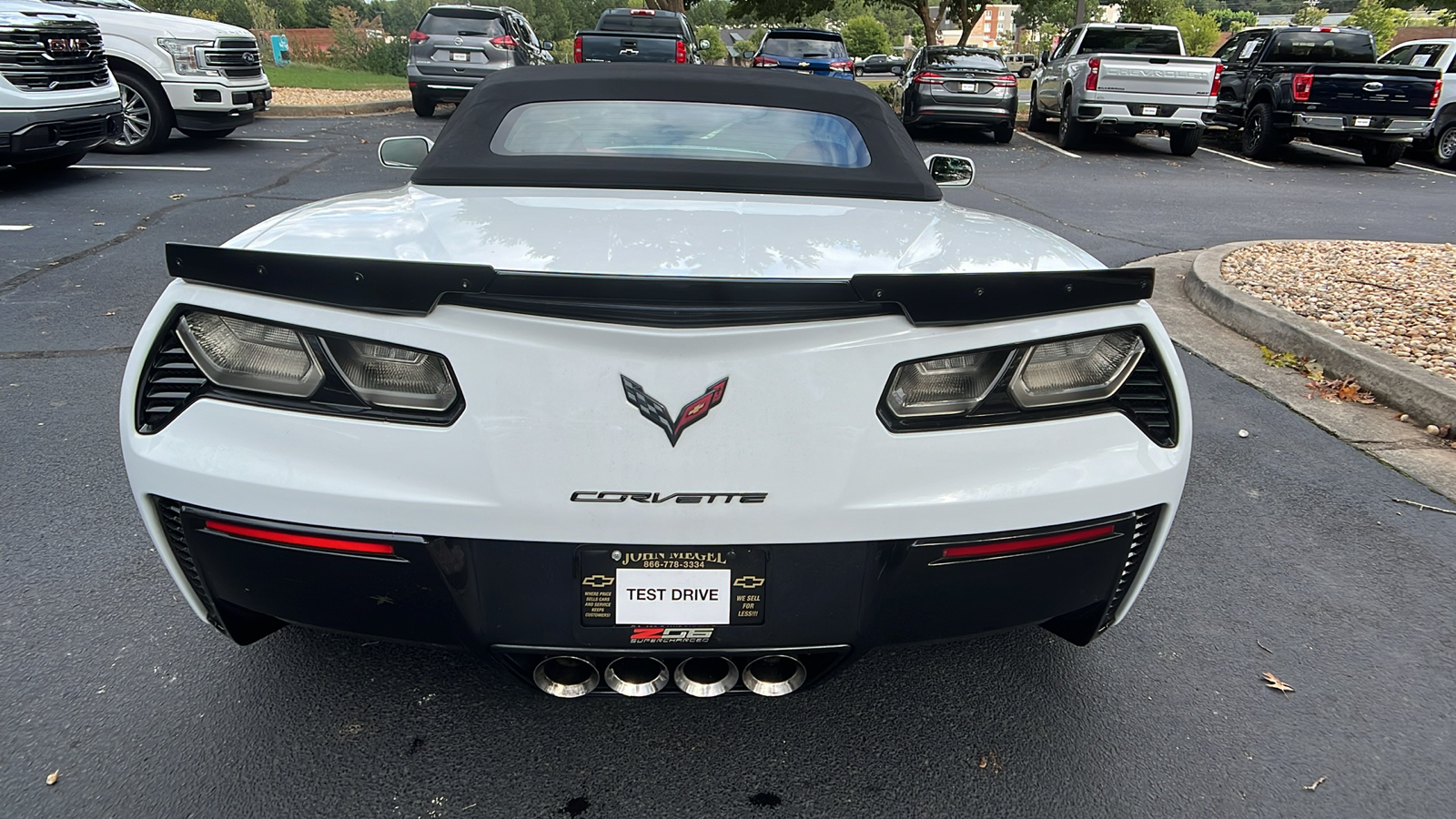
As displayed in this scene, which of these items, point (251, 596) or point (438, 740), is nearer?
point (251, 596)

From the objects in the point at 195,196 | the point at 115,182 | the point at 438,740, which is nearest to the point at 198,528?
the point at 438,740

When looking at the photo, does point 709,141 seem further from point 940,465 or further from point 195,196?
point 195,196

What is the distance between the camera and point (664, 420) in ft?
5.12

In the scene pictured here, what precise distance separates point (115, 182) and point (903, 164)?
8780mm

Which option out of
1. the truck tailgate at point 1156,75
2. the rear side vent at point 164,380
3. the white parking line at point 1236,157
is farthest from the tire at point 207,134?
the white parking line at point 1236,157

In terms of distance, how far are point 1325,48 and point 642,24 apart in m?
11.1

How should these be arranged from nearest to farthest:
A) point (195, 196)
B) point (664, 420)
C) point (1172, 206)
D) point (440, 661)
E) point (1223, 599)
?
point (664, 420) → point (440, 661) → point (1223, 599) → point (195, 196) → point (1172, 206)

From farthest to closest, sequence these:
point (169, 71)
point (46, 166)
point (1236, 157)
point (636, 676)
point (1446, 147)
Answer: point (1236, 157) < point (1446, 147) < point (169, 71) < point (46, 166) < point (636, 676)

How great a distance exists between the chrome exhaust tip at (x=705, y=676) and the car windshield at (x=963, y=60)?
1480 centimetres

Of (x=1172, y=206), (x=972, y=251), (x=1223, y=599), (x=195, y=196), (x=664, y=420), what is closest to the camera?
(x=664, y=420)

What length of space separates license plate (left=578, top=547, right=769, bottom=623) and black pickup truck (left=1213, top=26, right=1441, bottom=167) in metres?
14.3

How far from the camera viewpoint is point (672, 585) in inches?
65.6

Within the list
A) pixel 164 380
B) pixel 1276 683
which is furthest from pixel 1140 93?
pixel 164 380

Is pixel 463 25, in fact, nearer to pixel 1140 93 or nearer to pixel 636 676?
pixel 1140 93
